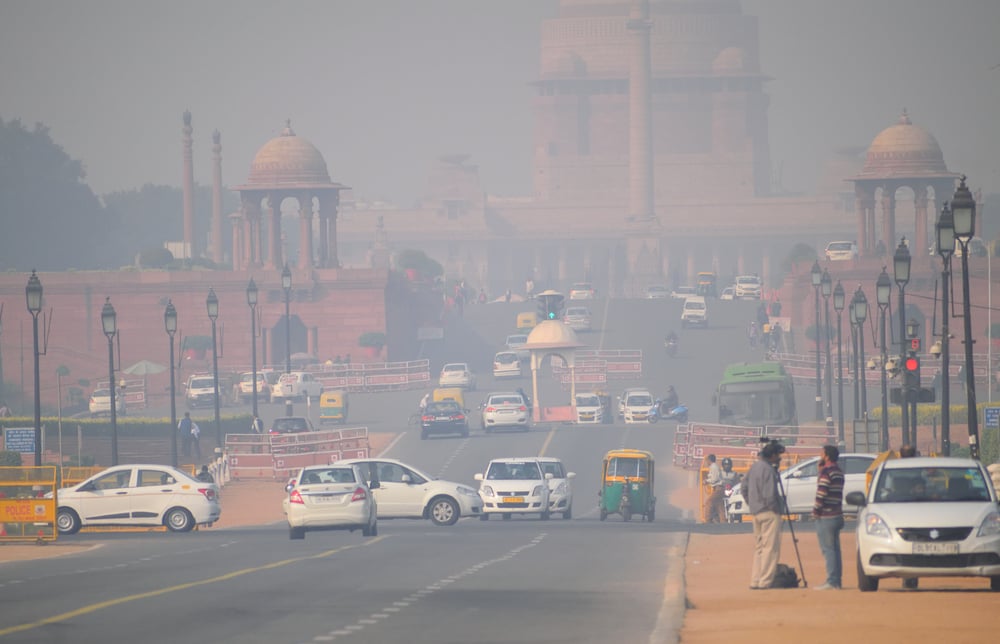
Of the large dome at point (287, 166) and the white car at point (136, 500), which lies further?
the large dome at point (287, 166)

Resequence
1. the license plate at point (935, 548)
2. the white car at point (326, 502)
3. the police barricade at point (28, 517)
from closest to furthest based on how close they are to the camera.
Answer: the license plate at point (935, 548), the white car at point (326, 502), the police barricade at point (28, 517)

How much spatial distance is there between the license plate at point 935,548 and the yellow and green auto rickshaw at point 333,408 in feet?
170

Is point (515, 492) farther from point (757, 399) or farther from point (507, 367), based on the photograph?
point (507, 367)

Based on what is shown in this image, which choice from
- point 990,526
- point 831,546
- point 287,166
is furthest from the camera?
point 287,166

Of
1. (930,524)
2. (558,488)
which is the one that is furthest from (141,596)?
(558,488)

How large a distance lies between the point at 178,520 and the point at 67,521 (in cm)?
204

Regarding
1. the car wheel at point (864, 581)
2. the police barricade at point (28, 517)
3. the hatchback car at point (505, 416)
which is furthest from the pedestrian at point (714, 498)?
the hatchback car at point (505, 416)

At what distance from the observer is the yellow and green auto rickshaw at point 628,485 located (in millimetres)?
40281

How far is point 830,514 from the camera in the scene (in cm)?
1997

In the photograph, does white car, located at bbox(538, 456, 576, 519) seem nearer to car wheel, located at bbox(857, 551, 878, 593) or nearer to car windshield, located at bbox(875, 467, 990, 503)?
car windshield, located at bbox(875, 467, 990, 503)

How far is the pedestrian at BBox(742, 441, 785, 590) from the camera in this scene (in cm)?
1975

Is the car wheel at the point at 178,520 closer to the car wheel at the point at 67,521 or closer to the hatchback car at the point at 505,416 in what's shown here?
the car wheel at the point at 67,521

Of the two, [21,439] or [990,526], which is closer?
[990,526]

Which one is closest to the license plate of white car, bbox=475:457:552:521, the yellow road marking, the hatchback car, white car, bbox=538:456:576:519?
the yellow road marking
